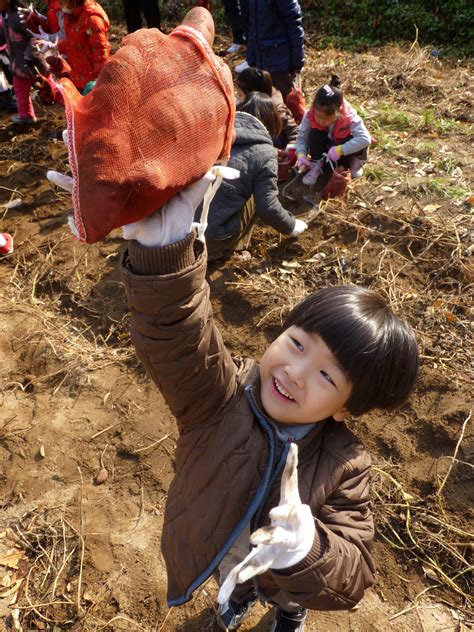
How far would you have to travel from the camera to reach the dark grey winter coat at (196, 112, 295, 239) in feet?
12.1

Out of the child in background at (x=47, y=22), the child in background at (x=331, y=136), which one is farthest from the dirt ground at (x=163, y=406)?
the child in background at (x=47, y=22)

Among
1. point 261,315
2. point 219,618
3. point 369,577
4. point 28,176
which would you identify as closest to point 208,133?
point 369,577

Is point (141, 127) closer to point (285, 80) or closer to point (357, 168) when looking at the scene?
point (357, 168)

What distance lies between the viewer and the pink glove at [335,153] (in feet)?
15.7

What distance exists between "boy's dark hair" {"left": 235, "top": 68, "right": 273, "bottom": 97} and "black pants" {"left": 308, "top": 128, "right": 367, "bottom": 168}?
0.66 metres

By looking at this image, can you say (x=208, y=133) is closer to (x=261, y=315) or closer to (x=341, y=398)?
(x=341, y=398)

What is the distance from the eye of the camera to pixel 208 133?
1.24 m

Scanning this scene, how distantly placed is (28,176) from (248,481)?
498 cm

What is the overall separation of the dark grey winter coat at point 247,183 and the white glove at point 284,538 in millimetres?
2615

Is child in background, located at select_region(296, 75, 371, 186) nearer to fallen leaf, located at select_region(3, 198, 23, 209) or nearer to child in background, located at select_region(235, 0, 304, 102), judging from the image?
child in background, located at select_region(235, 0, 304, 102)

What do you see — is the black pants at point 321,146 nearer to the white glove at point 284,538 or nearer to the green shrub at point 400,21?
the white glove at point 284,538

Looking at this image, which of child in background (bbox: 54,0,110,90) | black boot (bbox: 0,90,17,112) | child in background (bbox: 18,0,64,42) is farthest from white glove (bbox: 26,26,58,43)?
black boot (bbox: 0,90,17,112)

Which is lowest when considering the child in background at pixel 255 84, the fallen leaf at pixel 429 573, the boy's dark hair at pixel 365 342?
the fallen leaf at pixel 429 573

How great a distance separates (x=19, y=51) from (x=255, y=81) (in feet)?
10.4
